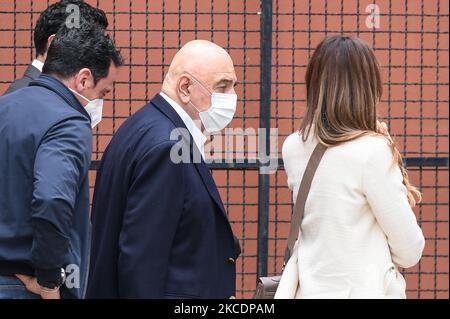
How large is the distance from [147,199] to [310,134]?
2.17 ft

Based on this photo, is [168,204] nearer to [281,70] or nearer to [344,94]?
[344,94]

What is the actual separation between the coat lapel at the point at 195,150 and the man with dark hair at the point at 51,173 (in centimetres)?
39

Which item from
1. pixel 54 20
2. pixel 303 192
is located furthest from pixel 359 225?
pixel 54 20

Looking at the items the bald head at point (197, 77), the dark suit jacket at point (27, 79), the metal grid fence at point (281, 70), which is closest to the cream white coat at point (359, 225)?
the bald head at point (197, 77)

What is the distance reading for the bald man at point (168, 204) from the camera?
373 centimetres

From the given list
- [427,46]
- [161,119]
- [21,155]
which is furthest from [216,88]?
[427,46]

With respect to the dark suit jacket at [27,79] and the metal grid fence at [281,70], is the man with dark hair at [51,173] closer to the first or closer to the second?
the dark suit jacket at [27,79]

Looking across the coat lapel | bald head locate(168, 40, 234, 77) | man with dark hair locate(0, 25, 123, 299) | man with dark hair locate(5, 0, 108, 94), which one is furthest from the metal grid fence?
the coat lapel

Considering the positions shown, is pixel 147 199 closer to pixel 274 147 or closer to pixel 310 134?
pixel 310 134

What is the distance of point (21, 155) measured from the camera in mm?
4121

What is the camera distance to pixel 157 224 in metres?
3.71

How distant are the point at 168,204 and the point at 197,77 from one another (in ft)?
2.03

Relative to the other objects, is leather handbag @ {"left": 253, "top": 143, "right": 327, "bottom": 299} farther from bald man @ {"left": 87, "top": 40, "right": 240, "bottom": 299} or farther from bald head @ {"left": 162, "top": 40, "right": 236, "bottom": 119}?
bald head @ {"left": 162, "top": 40, "right": 236, "bottom": 119}

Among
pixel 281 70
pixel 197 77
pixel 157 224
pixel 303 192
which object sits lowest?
A: pixel 157 224
